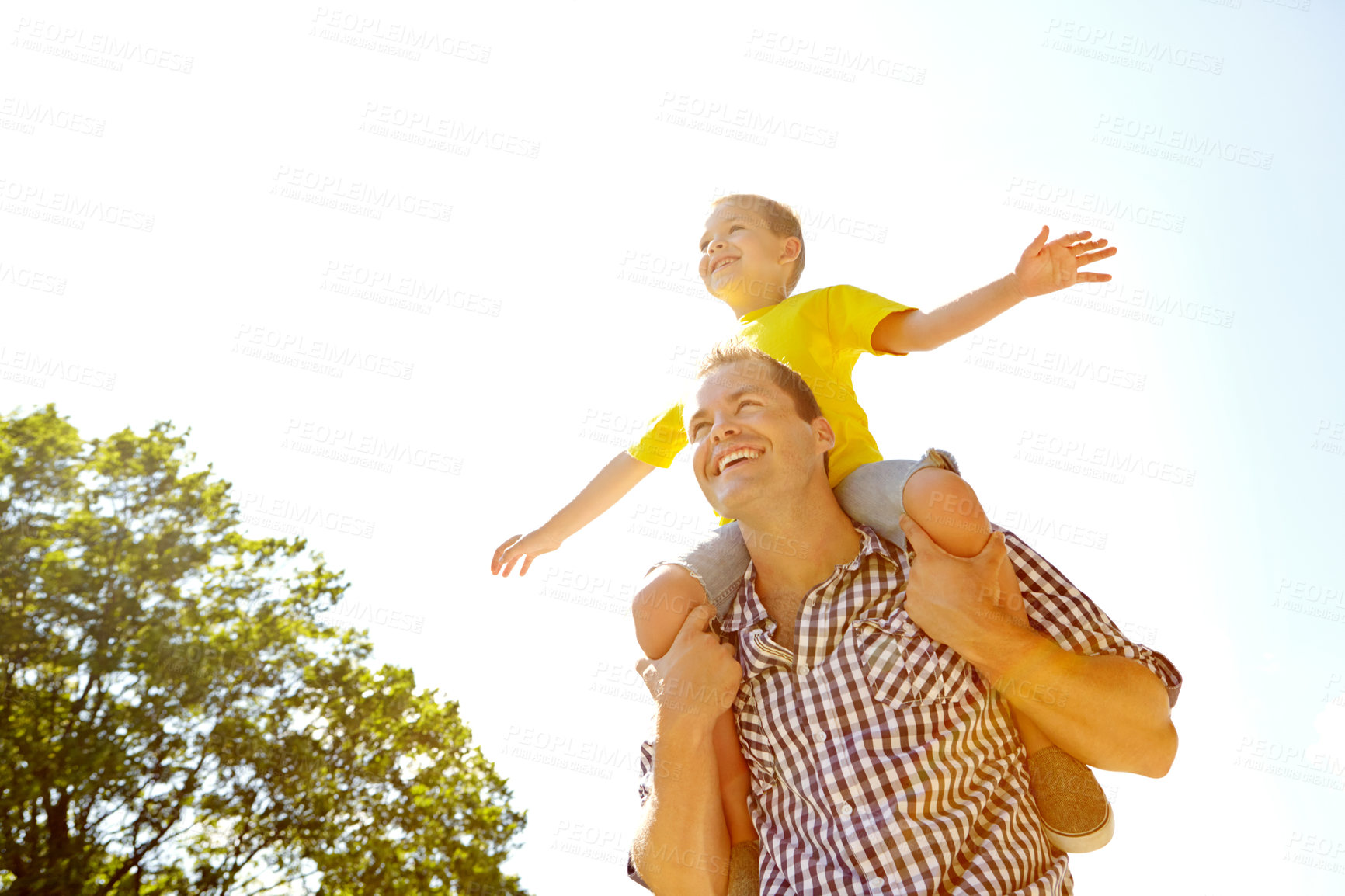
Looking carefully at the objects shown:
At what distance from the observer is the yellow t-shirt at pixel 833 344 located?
135 inches

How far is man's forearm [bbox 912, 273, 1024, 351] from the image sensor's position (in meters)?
3.09

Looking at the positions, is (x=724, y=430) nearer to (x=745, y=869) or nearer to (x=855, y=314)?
(x=855, y=314)

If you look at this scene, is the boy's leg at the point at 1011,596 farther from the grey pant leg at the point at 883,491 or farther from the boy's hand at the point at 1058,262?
the boy's hand at the point at 1058,262

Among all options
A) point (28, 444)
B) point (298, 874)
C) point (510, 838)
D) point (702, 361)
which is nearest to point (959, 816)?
point (702, 361)

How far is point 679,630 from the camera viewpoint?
9.09ft

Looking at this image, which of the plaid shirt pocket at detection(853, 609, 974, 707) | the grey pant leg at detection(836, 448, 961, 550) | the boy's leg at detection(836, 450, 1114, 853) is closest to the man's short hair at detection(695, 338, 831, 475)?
the grey pant leg at detection(836, 448, 961, 550)

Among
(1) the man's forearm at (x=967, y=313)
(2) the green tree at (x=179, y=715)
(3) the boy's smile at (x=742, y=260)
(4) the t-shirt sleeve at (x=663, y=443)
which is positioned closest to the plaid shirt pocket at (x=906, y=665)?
(1) the man's forearm at (x=967, y=313)

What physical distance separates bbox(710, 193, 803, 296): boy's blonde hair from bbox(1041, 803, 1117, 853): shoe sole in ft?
9.74

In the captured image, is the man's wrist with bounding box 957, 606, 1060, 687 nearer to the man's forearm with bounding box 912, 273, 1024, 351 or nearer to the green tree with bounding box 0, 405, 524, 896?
the man's forearm with bounding box 912, 273, 1024, 351

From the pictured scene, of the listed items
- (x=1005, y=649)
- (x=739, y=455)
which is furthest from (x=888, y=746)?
(x=739, y=455)

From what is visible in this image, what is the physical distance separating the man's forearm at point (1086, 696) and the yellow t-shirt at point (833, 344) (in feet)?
3.46

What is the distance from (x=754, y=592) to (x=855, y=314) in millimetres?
1459

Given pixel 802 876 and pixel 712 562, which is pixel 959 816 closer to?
pixel 802 876

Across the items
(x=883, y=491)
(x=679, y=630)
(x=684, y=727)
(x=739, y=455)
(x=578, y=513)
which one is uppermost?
(x=578, y=513)
